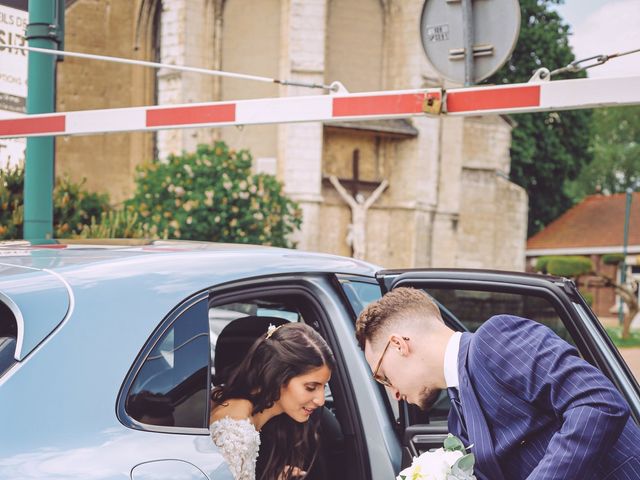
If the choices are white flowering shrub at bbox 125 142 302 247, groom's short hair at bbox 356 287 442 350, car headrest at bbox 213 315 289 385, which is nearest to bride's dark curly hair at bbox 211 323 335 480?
car headrest at bbox 213 315 289 385

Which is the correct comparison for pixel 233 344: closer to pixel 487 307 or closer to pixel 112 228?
pixel 112 228

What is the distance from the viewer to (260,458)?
3258 millimetres

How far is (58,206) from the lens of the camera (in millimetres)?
A: 9258

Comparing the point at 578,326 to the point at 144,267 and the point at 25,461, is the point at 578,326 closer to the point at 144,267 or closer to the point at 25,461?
the point at 144,267

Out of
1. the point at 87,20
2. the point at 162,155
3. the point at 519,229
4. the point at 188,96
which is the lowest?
the point at 519,229

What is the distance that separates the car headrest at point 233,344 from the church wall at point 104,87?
2173 cm

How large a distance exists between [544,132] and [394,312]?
105 feet

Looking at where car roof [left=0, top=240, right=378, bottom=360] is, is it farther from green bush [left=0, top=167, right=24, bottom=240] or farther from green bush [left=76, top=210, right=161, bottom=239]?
green bush [left=76, top=210, right=161, bottom=239]

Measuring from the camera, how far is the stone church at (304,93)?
71.1 feet

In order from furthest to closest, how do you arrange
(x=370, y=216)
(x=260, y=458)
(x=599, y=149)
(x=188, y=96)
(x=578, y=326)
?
(x=599, y=149) < (x=370, y=216) < (x=188, y=96) < (x=260, y=458) < (x=578, y=326)

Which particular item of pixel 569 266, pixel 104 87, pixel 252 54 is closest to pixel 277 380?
pixel 252 54

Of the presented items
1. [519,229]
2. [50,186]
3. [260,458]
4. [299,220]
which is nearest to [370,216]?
[299,220]

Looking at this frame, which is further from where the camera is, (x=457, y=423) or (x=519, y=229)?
(x=519, y=229)

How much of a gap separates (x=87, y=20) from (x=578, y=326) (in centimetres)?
2431
